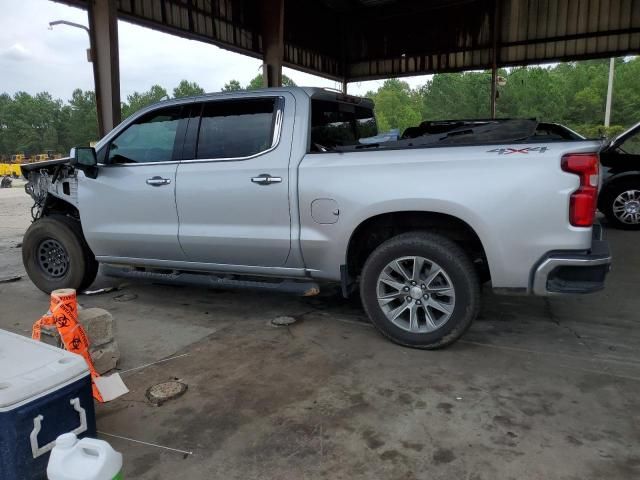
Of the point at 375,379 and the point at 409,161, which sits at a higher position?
the point at 409,161

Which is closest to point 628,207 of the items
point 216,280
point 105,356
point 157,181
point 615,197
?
point 615,197

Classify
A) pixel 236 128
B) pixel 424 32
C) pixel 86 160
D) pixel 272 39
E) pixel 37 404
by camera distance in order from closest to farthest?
pixel 37 404, pixel 236 128, pixel 86 160, pixel 272 39, pixel 424 32

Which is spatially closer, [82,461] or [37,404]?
[82,461]

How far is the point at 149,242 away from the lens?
14.7 feet

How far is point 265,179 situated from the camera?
12.7 feet

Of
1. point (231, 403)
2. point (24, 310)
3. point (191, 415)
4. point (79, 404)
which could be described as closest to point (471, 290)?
point (231, 403)

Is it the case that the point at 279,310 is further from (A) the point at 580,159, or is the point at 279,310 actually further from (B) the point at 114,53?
(B) the point at 114,53

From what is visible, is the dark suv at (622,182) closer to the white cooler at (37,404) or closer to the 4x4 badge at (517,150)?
the 4x4 badge at (517,150)

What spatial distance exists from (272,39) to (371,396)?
1231 centimetres

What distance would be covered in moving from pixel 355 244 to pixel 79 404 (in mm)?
2336

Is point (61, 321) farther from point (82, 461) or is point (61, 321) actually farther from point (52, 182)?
point (52, 182)

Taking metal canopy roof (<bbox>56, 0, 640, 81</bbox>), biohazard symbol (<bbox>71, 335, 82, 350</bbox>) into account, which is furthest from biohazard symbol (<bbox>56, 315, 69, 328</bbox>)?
metal canopy roof (<bbox>56, 0, 640, 81</bbox>)

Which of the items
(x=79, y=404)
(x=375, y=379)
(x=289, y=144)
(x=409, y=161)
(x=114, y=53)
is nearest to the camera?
(x=79, y=404)

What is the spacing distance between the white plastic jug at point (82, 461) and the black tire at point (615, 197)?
906 cm
